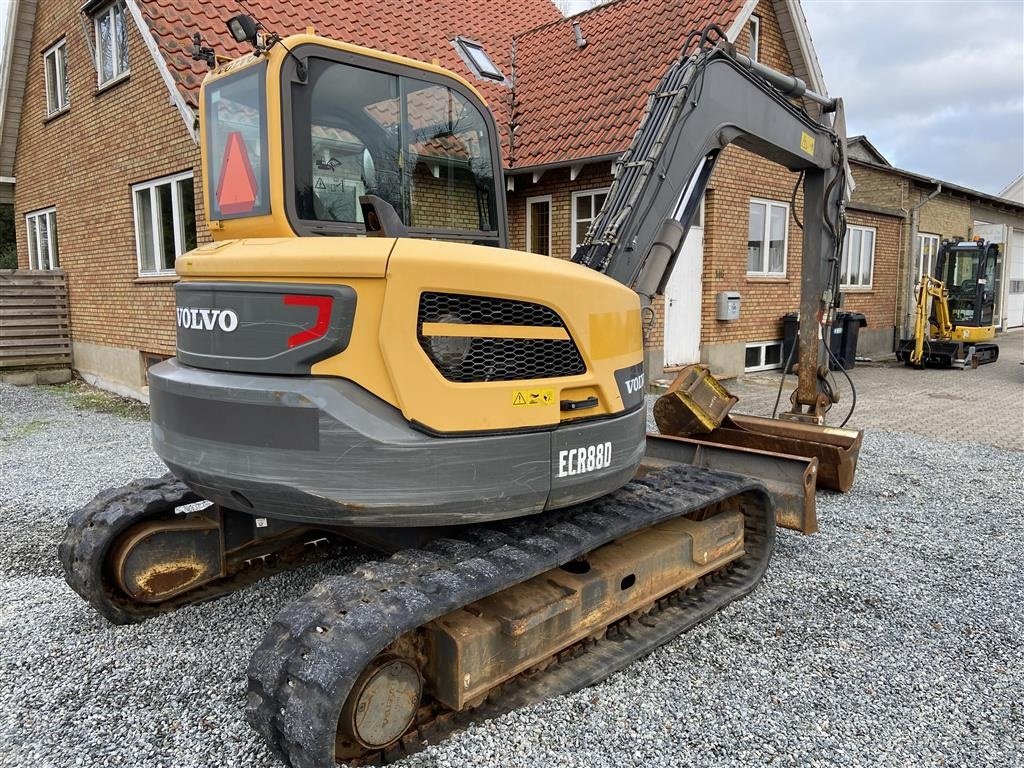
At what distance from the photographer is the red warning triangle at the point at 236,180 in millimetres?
3154

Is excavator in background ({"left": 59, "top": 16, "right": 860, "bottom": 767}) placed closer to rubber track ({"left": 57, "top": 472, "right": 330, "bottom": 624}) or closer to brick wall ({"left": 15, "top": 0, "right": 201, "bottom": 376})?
rubber track ({"left": 57, "top": 472, "right": 330, "bottom": 624})

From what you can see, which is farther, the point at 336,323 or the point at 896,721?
the point at 896,721

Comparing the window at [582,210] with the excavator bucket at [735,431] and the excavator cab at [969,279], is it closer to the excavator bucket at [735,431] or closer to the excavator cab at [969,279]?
the excavator bucket at [735,431]

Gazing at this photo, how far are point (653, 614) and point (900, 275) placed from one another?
17.3m

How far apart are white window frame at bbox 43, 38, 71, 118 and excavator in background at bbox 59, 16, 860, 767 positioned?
38.4 ft

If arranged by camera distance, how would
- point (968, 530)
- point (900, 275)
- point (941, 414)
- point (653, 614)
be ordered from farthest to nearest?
point (900, 275) → point (941, 414) → point (968, 530) → point (653, 614)

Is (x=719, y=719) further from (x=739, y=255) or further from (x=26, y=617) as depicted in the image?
(x=739, y=255)

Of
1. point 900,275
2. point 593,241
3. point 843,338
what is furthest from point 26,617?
point 900,275

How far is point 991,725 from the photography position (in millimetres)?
3084

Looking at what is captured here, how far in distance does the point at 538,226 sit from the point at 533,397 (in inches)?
366

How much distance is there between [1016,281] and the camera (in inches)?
1052

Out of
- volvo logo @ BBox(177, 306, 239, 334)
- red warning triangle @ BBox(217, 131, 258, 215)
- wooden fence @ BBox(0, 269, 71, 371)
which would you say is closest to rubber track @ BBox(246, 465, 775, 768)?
volvo logo @ BBox(177, 306, 239, 334)

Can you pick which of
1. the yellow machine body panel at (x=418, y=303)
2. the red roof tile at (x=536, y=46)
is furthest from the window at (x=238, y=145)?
the red roof tile at (x=536, y=46)

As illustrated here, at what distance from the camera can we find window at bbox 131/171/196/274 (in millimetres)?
9930
